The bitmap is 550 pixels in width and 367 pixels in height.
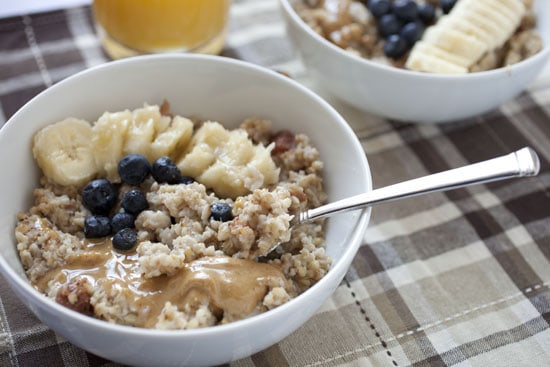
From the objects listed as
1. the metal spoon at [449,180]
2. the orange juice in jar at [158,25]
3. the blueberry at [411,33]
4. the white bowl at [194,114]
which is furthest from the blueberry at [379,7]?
the metal spoon at [449,180]

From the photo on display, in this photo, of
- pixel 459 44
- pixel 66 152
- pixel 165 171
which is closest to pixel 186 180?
pixel 165 171

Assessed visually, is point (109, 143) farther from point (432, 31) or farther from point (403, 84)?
point (432, 31)

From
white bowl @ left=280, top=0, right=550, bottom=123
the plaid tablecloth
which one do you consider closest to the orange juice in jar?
the plaid tablecloth

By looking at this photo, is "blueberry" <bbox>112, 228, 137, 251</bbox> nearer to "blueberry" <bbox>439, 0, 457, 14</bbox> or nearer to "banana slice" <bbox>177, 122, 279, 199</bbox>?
"banana slice" <bbox>177, 122, 279, 199</bbox>

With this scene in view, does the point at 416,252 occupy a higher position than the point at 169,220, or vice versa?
the point at 169,220

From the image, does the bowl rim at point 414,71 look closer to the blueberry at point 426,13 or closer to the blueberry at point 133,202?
the blueberry at point 426,13

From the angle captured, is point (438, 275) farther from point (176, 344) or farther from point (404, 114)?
point (176, 344)
